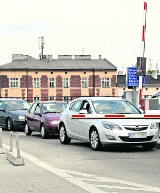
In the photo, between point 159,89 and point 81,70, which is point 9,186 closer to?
point 81,70

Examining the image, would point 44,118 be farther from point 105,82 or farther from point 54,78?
point 105,82

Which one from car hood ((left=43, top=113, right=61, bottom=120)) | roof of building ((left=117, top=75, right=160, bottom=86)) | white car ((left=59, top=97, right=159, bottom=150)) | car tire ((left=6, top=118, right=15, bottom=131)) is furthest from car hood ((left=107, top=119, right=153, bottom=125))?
roof of building ((left=117, top=75, right=160, bottom=86))

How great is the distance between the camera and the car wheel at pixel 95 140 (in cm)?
1409

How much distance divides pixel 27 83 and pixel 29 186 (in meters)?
73.6

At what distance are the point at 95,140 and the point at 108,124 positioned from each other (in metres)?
0.68

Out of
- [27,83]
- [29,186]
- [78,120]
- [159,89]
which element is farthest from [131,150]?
[159,89]

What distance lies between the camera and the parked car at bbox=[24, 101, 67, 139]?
63.4ft

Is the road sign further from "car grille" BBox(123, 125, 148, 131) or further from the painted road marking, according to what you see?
the painted road marking

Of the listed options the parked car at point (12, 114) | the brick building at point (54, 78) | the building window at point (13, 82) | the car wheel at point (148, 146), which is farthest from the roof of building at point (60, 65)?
the car wheel at point (148, 146)

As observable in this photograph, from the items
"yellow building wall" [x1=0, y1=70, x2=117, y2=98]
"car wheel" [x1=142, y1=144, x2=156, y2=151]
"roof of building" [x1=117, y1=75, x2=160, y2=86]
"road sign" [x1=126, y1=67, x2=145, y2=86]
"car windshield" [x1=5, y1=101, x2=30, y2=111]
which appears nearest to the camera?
"car wheel" [x1=142, y1=144, x2=156, y2=151]

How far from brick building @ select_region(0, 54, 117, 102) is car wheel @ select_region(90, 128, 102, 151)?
66458 millimetres

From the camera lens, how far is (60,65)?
8325cm

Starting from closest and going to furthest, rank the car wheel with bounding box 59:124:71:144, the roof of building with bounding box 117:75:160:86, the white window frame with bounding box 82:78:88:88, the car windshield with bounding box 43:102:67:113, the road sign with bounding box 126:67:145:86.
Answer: the car wheel with bounding box 59:124:71:144 < the car windshield with bounding box 43:102:67:113 < the road sign with bounding box 126:67:145:86 < the white window frame with bounding box 82:78:88:88 < the roof of building with bounding box 117:75:160:86

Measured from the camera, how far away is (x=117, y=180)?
899 cm
